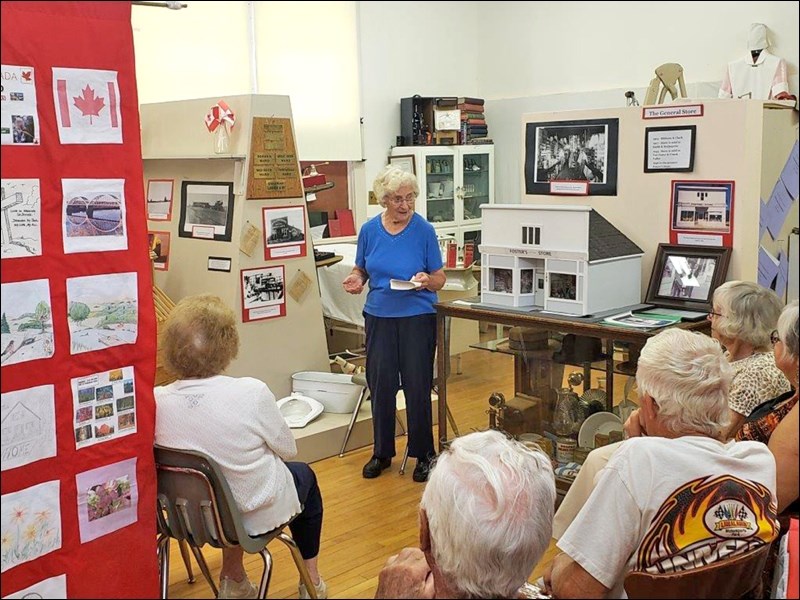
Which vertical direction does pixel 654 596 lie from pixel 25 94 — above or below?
below

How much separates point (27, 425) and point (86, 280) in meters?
0.36

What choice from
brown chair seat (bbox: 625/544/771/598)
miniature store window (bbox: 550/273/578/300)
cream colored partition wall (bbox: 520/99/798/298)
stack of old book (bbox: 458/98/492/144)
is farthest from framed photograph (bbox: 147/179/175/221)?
brown chair seat (bbox: 625/544/771/598)

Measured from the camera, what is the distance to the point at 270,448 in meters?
2.69

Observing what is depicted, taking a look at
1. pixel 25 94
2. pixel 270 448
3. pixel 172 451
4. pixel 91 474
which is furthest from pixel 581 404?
pixel 25 94

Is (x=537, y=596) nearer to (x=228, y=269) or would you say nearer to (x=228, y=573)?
(x=228, y=573)

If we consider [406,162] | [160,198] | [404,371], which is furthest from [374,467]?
[406,162]

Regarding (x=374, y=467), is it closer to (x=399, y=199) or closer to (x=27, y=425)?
(x=399, y=199)

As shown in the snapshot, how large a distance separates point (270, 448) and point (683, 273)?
201cm

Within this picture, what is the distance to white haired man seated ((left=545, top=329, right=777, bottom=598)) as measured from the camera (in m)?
1.93

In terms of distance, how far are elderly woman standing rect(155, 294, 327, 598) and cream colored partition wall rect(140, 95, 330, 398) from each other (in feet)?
6.79

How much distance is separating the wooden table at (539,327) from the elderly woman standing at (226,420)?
1.37 m

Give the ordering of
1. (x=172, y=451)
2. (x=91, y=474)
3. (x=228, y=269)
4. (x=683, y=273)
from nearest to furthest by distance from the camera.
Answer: (x=91, y=474), (x=172, y=451), (x=683, y=273), (x=228, y=269)

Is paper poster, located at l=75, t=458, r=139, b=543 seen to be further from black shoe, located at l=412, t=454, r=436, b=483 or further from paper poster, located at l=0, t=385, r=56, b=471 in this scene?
black shoe, located at l=412, t=454, r=436, b=483

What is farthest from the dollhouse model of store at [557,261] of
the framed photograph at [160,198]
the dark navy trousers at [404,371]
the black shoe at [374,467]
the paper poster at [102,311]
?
the framed photograph at [160,198]
